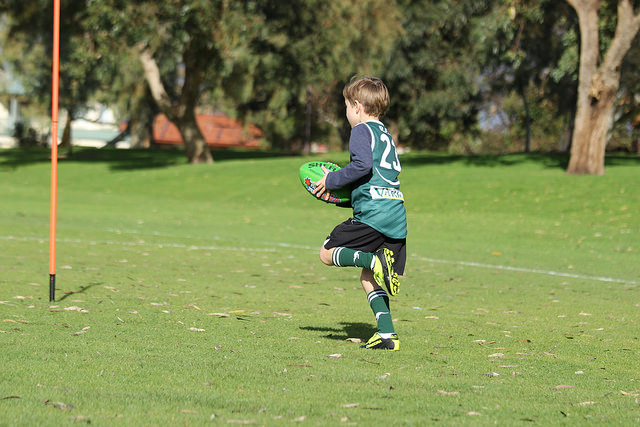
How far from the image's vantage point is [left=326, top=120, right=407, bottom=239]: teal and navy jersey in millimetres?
6211

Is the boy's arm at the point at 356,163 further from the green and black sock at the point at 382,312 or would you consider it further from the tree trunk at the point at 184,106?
the tree trunk at the point at 184,106

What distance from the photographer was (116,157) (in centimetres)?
4703

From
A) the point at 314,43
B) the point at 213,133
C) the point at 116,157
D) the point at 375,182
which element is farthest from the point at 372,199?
the point at 213,133

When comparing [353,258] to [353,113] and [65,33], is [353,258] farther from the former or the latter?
[65,33]

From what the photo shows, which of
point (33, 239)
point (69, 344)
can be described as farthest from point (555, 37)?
point (69, 344)

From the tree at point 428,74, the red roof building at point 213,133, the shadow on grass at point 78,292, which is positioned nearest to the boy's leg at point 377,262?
the shadow on grass at point 78,292

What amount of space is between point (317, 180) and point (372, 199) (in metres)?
0.48

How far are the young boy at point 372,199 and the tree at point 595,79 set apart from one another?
23723mm

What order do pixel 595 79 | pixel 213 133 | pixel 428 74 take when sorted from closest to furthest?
pixel 595 79
pixel 428 74
pixel 213 133

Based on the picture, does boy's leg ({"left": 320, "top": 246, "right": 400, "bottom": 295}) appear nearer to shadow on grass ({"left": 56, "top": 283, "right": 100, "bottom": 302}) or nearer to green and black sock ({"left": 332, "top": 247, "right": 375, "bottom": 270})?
green and black sock ({"left": 332, "top": 247, "right": 375, "bottom": 270})

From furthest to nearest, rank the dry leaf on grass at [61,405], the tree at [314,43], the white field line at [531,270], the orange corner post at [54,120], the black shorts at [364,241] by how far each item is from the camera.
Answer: the tree at [314,43] → the white field line at [531,270] → the orange corner post at [54,120] → the black shorts at [364,241] → the dry leaf on grass at [61,405]

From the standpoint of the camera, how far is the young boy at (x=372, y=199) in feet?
20.5

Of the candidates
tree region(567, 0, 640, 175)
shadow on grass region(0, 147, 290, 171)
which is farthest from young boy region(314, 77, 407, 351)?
shadow on grass region(0, 147, 290, 171)

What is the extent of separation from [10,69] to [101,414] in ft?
203
